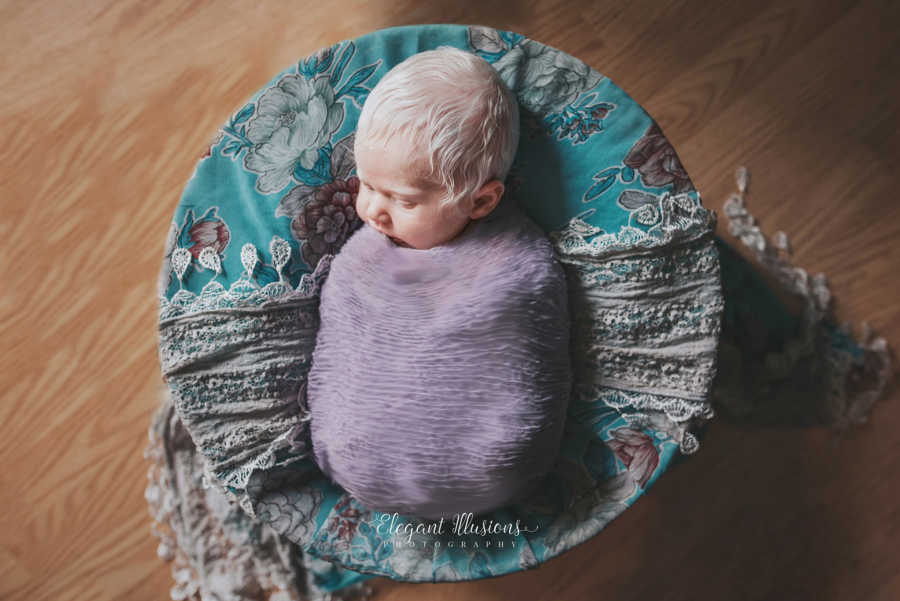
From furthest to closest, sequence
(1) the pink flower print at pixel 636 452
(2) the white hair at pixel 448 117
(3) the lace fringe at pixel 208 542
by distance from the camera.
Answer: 1. (3) the lace fringe at pixel 208 542
2. (1) the pink flower print at pixel 636 452
3. (2) the white hair at pixel 448 117

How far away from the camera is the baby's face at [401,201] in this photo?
2.34 feet

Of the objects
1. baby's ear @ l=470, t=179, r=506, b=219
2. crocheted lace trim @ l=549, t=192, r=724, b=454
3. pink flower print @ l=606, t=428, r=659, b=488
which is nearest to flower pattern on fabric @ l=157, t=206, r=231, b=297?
baby's ear @ l=470, t=179, r=506, b=219

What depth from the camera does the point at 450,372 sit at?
0.76 meters

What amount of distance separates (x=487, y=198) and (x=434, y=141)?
0.35ft

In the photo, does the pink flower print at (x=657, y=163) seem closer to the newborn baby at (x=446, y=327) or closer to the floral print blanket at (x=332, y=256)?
the floral print blanket at (x=332, y=256)

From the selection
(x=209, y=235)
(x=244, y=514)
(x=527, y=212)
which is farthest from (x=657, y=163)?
(x=244, y=514)

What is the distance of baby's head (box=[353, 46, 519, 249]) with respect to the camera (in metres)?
0.70

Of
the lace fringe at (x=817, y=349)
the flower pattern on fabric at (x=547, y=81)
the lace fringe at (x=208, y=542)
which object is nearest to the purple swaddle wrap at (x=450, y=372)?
the flower pattern on fabric at (x=547, y=81)

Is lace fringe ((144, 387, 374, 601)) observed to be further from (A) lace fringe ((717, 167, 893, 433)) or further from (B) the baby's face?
(A) lace fringe ((717, 167, 893, 433))

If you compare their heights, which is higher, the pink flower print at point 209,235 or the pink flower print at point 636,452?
the pink flower print at point 209,235

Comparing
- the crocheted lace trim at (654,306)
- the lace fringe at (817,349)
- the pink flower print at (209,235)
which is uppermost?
the pink flower print at (209,235)

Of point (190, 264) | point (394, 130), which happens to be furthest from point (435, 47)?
point (190, 264)

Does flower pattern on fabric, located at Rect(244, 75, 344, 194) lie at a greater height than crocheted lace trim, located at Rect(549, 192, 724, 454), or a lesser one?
greater

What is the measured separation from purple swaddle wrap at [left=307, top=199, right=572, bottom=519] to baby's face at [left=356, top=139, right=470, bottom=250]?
0.03 metres
